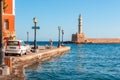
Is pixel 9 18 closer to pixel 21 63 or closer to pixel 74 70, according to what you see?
pixel 21 63

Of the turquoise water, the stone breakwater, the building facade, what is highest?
the building facade

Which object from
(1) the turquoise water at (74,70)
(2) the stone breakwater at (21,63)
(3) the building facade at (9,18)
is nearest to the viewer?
(2) the stone breakwater at (21,63)

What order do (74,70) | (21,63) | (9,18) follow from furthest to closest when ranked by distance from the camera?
(9,18)
(74,70)
(21,63)

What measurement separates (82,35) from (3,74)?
179 metres

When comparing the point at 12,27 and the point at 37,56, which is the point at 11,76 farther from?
the point at 12,27

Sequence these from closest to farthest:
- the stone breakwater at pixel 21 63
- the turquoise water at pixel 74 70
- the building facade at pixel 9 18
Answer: the stone breakwater at pixel 21 63 → the turquoise water at pixel 74 70 → the building facade at pixel 9 18

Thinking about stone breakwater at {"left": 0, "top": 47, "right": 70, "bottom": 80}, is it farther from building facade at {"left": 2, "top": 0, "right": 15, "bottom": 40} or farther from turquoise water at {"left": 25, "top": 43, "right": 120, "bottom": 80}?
building facade at {"left": 2, "top": 0, "right": 15, "bottom": 40}

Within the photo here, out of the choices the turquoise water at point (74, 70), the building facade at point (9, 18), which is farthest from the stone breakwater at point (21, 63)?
the building facade at point (9, 18)

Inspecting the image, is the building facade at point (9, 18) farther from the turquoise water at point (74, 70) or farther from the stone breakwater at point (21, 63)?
the turquoise water at point (74, 70)

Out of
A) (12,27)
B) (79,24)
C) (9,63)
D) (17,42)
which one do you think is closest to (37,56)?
(17,42)

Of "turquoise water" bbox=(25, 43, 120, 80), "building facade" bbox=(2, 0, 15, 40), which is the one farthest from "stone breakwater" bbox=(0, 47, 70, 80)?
"building facade" bbox=(2, 0, 15, 40)

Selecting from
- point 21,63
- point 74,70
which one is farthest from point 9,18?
point 74,70

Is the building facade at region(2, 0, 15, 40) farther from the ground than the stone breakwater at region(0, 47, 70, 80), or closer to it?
farther from the ground

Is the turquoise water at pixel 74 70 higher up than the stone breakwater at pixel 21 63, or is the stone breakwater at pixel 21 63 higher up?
the stone breakwater at pixel 21 63
